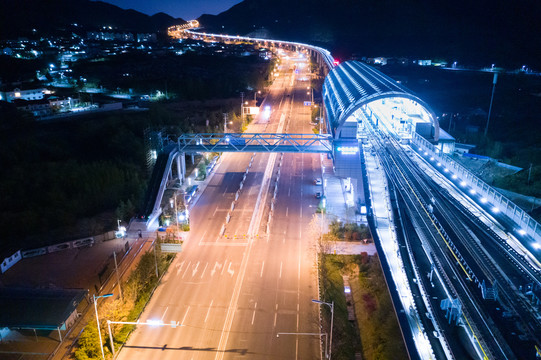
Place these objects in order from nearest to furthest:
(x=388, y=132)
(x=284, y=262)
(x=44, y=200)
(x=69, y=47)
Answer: (x=284, y=262) < (x=44, y=200) < (x=388, y=132) < (x=69, y=47)

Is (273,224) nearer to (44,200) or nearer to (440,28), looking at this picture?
(44,200)

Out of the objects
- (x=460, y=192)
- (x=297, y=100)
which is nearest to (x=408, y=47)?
(x=297, y=100)

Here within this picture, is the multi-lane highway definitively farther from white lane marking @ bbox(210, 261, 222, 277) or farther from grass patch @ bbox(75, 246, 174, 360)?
grass patch @ bbox(75, 246, 174, 360)

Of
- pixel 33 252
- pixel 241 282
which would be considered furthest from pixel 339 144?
pixel 33 252

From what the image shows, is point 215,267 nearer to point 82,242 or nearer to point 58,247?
point 82,242

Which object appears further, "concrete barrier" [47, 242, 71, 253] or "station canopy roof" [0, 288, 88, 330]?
"concrete barrier" [47, 242, 71, 253]

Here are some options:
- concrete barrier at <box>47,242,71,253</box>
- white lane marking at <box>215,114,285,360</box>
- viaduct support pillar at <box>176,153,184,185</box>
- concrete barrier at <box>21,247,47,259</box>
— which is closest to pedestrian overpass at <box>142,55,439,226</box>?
viaduct support pillar at <box>176,153,184,185</box>
